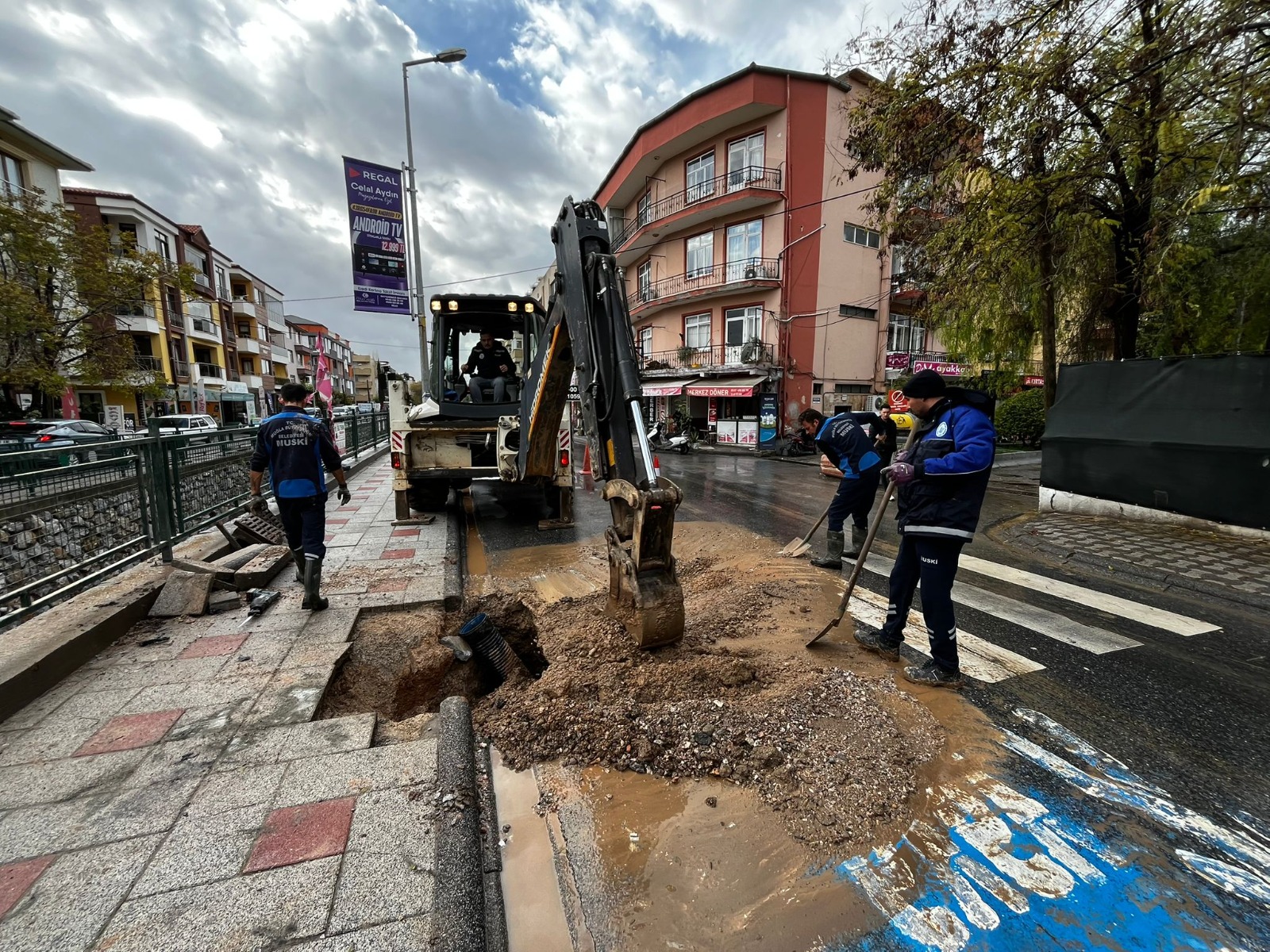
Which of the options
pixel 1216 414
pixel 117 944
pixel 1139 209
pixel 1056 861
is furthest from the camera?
pixel 1139 209

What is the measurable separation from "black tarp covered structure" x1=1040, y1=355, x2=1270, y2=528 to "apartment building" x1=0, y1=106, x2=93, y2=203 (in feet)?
96.6

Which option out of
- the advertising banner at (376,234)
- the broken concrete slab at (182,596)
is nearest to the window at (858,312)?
the advertising banner at (376,234)

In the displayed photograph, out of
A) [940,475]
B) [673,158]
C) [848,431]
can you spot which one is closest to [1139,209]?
[848,431]

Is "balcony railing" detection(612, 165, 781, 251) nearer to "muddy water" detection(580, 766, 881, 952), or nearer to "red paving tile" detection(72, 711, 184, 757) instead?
"red paving tile" detection(72, 711, 184, 757)

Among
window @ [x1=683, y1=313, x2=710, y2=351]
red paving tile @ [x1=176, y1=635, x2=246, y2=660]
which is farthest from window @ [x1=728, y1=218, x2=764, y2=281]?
red paving tile @ [x1=176, y1=635, x2=246, y2=660]

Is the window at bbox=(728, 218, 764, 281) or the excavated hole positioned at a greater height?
the window at bbox=(728, 218, 764, 281)

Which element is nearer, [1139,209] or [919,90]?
[919,90]

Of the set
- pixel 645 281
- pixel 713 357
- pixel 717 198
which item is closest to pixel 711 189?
pixel 717 198

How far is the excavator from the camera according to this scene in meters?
3.17

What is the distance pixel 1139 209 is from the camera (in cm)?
830

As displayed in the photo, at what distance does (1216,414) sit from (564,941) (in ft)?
27.6

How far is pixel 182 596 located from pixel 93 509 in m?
1.00

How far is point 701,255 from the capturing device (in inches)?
914

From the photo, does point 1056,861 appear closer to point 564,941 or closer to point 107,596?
point 564,941
